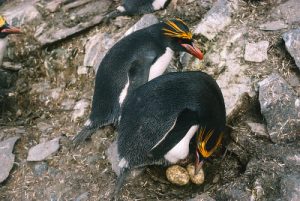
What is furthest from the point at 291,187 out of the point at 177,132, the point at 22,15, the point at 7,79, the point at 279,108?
the point at 22,15

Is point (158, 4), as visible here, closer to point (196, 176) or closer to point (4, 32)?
point (4, 32)

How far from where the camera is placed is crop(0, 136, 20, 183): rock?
13.1ft

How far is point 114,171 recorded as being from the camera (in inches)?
145

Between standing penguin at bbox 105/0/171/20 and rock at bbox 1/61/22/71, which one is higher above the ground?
standing penguin at bbox 105/0/171/20

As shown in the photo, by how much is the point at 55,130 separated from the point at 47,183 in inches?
25.8

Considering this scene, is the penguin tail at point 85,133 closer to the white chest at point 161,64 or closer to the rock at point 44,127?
the rock at point 44,127

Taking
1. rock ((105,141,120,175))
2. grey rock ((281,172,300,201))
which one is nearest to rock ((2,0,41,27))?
rock ((105,141,120,175))

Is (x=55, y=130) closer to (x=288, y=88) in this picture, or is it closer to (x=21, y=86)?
(x=21, y=86)

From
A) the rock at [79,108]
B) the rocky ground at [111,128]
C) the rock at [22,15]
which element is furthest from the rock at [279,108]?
the rock at [22,15]

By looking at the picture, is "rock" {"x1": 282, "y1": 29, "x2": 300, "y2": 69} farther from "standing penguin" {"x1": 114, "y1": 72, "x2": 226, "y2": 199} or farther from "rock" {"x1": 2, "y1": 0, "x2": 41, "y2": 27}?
"rock" {"x1": 2, "y1": 0, "x2": 41, "y2": 27}

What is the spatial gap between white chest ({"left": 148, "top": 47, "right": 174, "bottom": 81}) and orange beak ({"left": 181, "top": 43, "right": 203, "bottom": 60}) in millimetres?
189

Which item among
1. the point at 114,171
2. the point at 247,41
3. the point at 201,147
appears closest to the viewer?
the point at 201,147

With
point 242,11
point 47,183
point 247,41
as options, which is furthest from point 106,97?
point 242,11

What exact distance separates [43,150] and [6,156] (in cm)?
33
